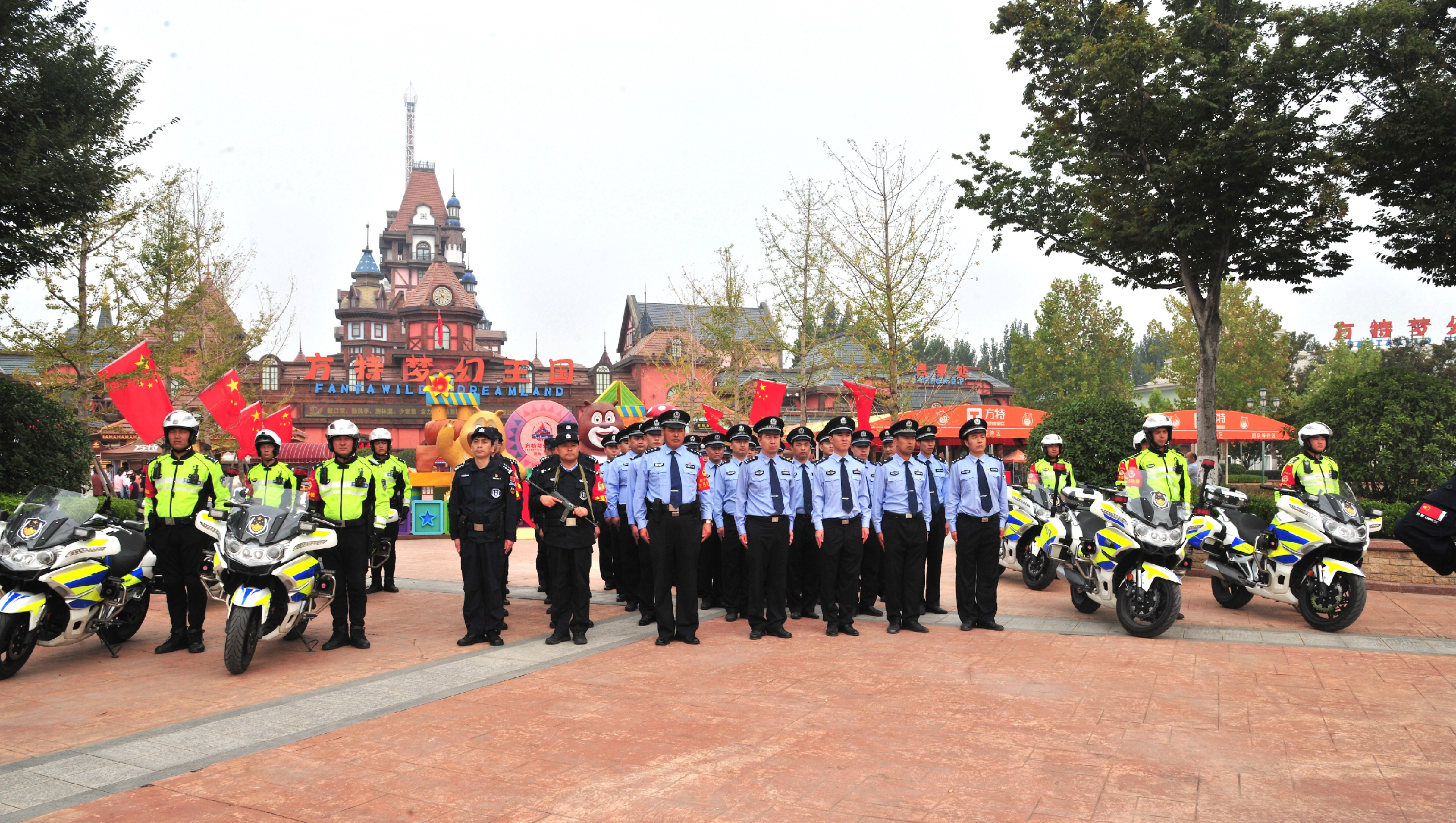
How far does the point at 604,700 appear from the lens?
5895mm

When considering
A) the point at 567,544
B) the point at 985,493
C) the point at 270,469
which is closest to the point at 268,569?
the point at 567,544

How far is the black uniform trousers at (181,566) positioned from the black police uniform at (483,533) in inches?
85.5

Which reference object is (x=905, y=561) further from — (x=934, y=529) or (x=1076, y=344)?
(x=1076, y=344)

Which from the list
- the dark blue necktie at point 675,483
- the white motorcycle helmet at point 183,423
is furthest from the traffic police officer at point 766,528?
→ the white motorcycle helmet at point 183,423

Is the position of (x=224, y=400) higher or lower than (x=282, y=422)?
higher

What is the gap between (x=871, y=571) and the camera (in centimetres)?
924

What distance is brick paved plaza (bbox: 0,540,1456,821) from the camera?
4.09 m

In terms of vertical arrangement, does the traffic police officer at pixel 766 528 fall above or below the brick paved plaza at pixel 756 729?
above

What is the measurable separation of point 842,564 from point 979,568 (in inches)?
52.4

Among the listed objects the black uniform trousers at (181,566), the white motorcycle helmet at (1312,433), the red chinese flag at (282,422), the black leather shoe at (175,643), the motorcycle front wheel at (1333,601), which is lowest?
the black leather shoe at (175,643)

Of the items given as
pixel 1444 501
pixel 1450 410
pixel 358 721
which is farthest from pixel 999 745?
pixel 1450 410

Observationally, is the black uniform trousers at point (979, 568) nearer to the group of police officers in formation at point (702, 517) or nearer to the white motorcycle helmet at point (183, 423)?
the group of police officers in formation at point (702, 517)

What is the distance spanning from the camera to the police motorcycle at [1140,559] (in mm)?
7828

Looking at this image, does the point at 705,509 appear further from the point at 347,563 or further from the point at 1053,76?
the point at 1053,76
